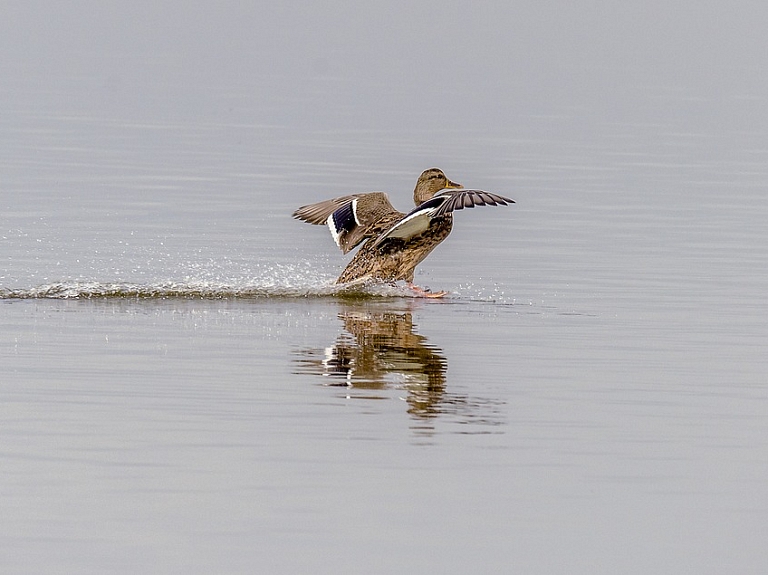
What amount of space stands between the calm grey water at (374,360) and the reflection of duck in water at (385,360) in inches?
1.6

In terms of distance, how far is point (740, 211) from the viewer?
2281cm

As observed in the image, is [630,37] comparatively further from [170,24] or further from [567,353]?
[567,353]

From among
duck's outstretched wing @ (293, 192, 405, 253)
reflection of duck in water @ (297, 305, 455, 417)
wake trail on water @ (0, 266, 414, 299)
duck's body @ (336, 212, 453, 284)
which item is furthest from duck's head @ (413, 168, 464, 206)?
reflection of duck in water @ (297, 305, 455, 417)

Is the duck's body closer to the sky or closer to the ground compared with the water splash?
closer to the sky

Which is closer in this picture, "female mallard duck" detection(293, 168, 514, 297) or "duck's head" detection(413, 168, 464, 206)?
"female mallard duck" detection(293, 168, 514, 297)

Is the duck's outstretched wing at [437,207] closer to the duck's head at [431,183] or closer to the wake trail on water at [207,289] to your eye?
the wake trail on water at [207,289]

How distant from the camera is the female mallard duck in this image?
15.6m

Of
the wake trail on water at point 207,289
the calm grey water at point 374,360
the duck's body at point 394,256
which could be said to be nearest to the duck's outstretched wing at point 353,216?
the duck's body at point 394,256

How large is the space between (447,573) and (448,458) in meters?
1.80

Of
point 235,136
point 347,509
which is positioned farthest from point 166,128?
point 347,509

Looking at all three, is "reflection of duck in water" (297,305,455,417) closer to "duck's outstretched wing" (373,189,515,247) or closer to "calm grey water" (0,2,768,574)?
"calm grey water" (0,2,768,574)

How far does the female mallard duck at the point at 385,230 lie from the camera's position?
1559 cm

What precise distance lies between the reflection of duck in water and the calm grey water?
41mm

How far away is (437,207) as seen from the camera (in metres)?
15.3
